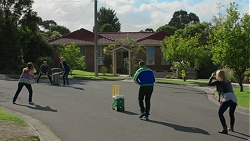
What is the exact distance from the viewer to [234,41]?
64.7 feet

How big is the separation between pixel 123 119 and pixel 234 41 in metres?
10.6

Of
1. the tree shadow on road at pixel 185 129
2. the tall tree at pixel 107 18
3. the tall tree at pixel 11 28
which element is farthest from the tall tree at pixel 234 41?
the tall tree at pixel 107 18

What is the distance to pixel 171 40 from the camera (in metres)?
29.8

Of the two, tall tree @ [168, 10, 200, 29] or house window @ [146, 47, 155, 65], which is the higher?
tall tree @ [168, 10, 200, 29]

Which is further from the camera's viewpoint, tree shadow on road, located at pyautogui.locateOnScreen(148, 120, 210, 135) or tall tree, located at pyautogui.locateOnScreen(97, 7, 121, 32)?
tall tree, located at pyautogui.locateOnScreen(97, 7, 121, 32)

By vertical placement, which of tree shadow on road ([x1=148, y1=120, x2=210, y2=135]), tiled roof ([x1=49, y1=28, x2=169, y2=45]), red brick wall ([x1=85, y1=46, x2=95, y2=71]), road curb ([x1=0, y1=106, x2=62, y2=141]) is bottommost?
tree shadow on road ([x1=148, y1=120, x2=210, y2=135])

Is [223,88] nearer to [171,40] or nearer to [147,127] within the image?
[147,127]

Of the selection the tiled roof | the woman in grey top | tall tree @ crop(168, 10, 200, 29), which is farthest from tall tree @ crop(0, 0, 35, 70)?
tall tree @ crop(168, 10, 200, 29)

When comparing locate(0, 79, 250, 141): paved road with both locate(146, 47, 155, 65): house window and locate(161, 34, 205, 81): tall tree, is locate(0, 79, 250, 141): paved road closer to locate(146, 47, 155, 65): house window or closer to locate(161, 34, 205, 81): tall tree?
locate(161, 34, 205, 81): tall tree

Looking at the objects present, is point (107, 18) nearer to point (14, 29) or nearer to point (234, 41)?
point (14, 29)

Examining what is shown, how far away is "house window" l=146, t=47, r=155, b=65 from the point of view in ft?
149

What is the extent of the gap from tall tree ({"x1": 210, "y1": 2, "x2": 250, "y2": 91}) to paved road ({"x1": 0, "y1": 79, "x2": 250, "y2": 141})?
4.15 meters

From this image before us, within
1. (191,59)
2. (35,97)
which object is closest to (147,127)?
(35,97)

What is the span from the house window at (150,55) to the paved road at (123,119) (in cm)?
2829
